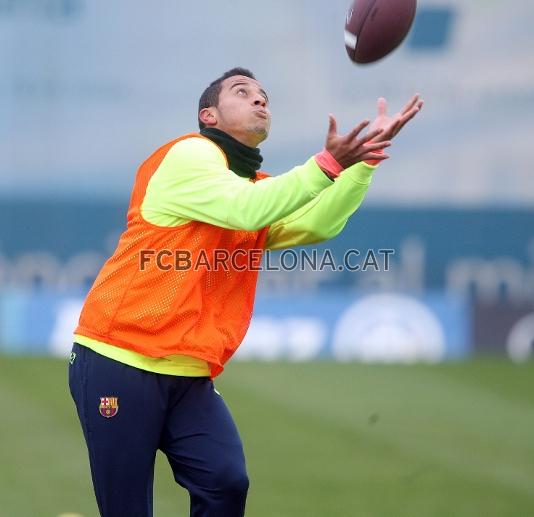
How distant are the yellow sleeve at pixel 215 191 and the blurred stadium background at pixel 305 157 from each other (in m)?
7.61

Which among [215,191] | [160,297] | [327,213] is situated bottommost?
[160,297]

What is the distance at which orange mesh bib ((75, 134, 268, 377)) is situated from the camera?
4668 millimetres

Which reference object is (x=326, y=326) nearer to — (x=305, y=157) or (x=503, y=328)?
(x=305, y=157)

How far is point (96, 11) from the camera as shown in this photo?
45.6 ft

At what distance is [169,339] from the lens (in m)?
4.67

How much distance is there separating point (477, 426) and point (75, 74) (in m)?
6.76

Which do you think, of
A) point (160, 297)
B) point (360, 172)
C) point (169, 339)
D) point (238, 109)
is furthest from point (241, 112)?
point (169, 339)

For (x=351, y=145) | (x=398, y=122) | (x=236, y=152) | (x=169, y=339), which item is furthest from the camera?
(x=236, y=152)

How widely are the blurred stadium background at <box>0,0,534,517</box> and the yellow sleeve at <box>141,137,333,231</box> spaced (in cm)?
761

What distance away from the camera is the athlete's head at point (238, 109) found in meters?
4.96

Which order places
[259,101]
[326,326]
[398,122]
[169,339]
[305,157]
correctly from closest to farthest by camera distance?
1. [398,122]
2. [169,339]
3. [259,101]
4. [326,326]
5. [305,157]

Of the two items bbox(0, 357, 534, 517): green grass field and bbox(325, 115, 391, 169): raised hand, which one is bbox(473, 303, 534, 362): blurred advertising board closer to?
bbox(0, 357, 534, 517): green grass field

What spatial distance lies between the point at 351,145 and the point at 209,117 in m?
0.86

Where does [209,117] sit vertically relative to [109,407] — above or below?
above
